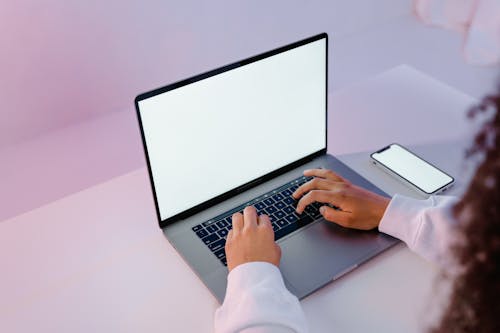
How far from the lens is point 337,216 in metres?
0.97

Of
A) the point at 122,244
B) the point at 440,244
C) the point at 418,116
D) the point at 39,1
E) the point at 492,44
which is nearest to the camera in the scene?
the point at 440,244

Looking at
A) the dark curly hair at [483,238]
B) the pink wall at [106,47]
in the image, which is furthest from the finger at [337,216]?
the pink wall at [106,47]

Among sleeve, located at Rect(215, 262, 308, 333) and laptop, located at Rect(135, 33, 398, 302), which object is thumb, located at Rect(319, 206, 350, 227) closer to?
laptop, located at Rect(135, 33, 398, 302)

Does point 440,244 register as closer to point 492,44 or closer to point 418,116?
point 418,116

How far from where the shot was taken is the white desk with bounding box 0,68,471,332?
864 millimetres

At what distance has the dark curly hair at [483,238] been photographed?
0.50 metres

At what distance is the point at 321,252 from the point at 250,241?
131mm

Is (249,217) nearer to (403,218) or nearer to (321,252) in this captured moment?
(321,252)

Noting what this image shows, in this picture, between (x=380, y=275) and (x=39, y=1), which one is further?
(x=39, y=1)

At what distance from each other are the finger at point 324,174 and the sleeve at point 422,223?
0.12 m

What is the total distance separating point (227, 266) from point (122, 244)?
0.21 m

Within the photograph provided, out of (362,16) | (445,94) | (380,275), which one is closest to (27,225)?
(380,275)

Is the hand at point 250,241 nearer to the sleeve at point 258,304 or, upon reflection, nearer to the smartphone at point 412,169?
the sleeve at point 258,304

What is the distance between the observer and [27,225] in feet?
3.43
